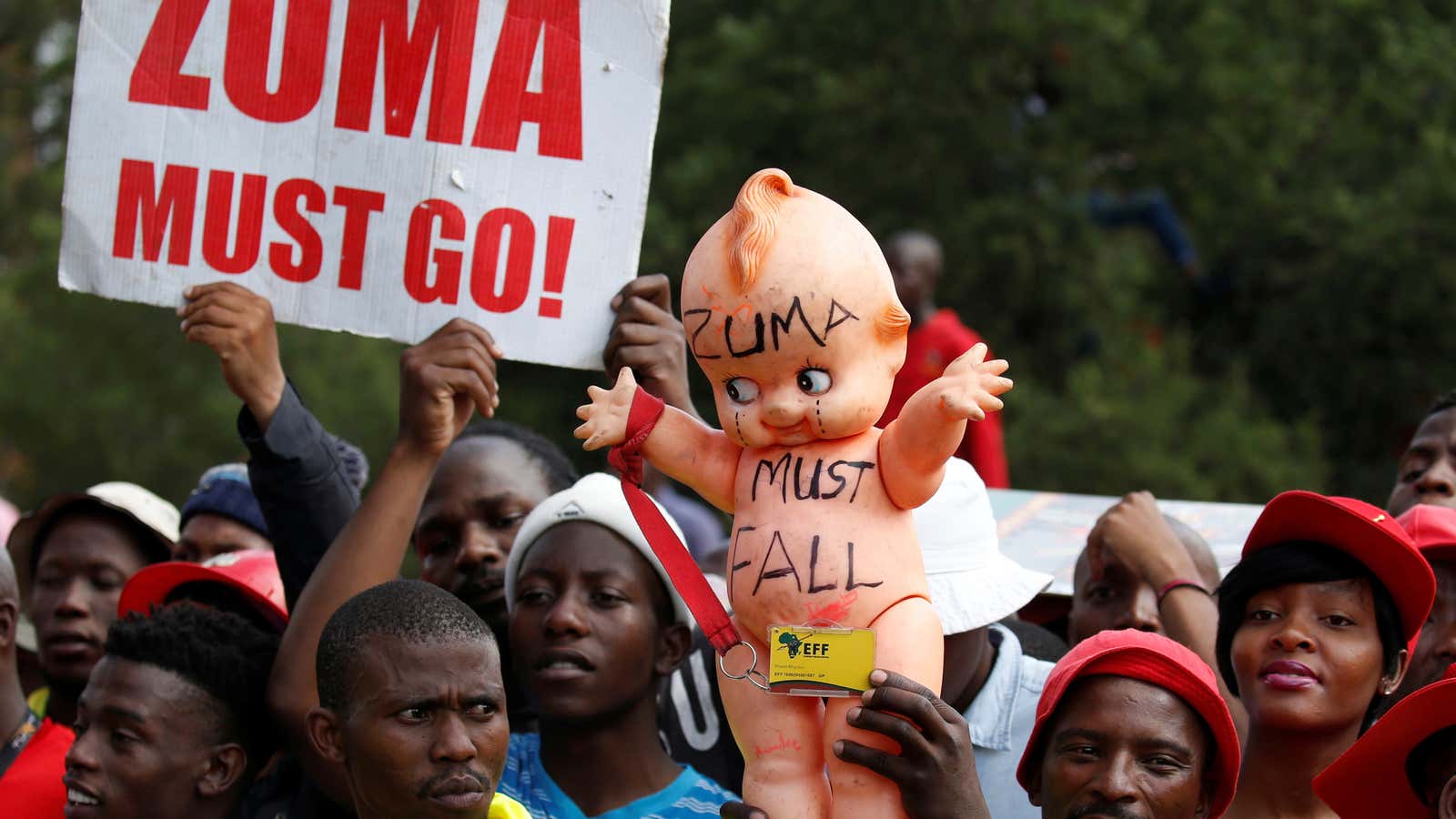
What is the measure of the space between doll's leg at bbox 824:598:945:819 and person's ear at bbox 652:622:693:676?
58.3 inches

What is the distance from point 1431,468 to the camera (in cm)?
498

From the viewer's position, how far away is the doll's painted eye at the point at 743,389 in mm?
3091

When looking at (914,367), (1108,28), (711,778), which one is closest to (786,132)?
(1108,28)

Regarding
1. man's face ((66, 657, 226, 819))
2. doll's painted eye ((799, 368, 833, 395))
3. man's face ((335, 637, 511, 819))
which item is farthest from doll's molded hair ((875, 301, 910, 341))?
man's face ((66, 657, 226, 819))

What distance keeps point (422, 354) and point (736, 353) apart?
4.44 feet

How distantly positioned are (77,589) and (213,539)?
0.43m

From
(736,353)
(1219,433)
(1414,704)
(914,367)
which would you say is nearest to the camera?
(736,353)

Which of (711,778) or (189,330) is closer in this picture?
(189,330)

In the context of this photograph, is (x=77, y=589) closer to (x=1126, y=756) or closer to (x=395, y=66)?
(x=395, y=66)

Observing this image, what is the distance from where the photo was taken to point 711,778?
4672 millimetres

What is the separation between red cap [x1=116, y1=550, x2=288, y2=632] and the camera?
15.5 ft

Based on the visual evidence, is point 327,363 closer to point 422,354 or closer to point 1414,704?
point 422,354

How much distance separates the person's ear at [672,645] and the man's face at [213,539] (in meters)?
1.63

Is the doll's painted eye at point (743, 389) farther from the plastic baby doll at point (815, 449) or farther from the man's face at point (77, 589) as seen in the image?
the man's face at point (77, 589)
